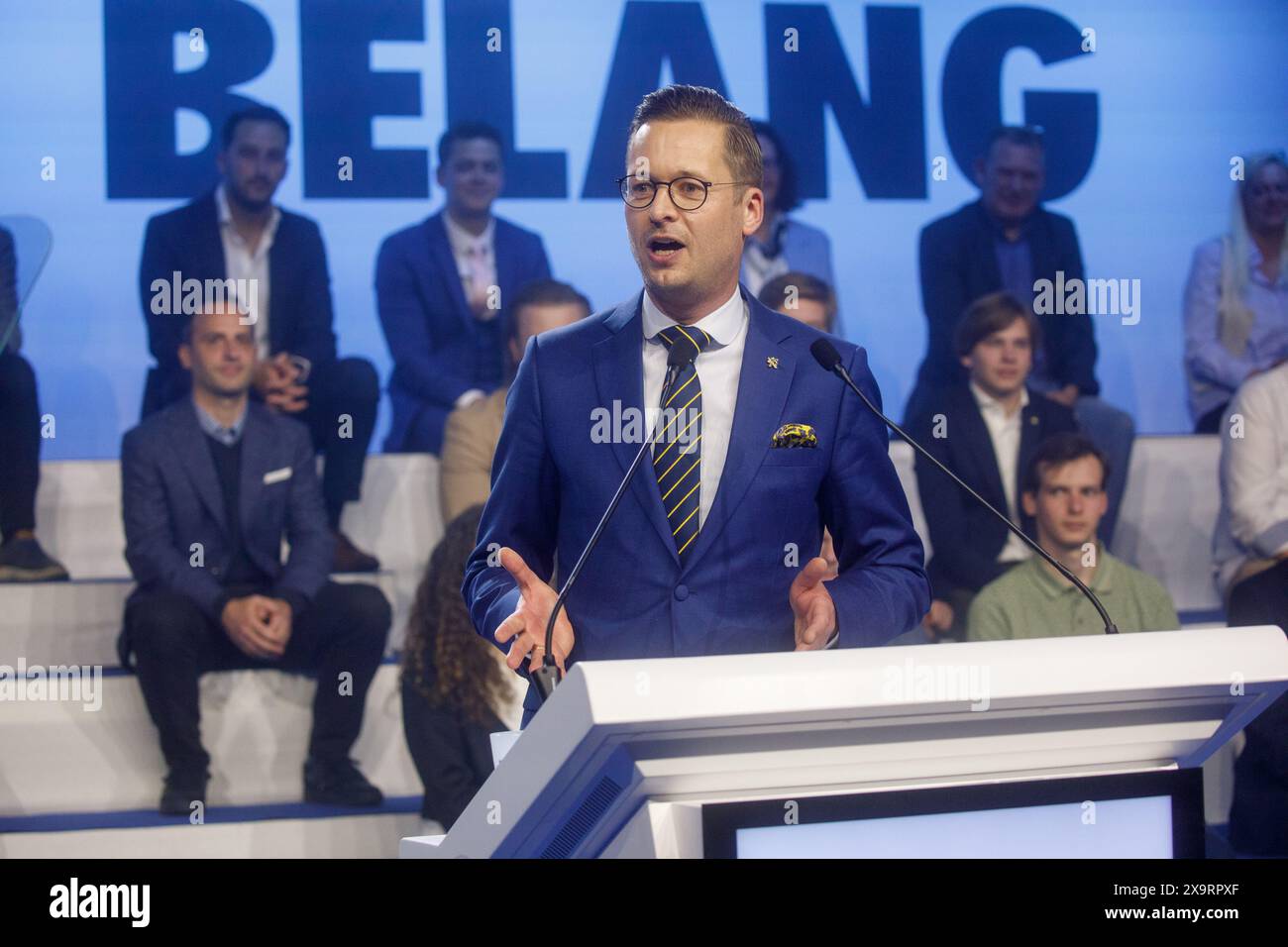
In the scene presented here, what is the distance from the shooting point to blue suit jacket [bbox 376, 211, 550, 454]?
415 centimetres

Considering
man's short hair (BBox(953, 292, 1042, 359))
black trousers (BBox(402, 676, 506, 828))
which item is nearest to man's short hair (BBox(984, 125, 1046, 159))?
man's short hair (BBox(953, 292, 1042, 359))

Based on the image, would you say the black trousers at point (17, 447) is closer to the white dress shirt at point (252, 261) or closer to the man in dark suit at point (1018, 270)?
the white dress shirt at point (252, 261)

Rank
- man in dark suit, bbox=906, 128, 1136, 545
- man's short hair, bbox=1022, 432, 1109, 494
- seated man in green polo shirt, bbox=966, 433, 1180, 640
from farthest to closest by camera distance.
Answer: man in dark suit, bbox=906, 128, 1136, 545
man's short hair, bbox=1022, 432, 1109, 494
seated man in green polo shirt, bbox=966, 433, 1180, 640

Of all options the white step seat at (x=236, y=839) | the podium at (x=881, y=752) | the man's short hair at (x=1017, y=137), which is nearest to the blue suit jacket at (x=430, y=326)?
the white step seat at (x=236, y=839)

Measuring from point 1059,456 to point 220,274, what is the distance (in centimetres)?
236

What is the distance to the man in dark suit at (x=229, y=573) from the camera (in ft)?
11.3

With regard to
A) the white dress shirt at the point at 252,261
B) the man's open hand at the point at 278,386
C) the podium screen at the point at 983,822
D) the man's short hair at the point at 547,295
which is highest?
the white dress shirt at the point at 252,261

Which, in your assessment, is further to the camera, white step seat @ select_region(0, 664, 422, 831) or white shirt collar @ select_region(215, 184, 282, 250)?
white shirt collar @ select_region(215, 184, 282, 250)

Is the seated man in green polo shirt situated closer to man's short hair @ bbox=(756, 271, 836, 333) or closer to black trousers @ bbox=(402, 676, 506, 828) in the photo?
man's short hair @ bbox=(756, 271, 836, 333)

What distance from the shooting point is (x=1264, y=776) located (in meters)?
3.51

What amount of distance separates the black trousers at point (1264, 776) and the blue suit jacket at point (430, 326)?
217 centimetres

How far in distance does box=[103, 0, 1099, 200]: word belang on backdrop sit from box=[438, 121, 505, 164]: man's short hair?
5.9 inches
